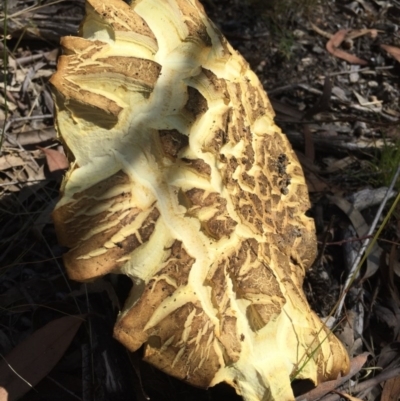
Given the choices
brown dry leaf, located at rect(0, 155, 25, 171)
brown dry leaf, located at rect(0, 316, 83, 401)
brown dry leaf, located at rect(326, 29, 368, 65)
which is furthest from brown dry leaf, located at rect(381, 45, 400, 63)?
brown dry leaf, located at rect(0, 316, 83, 401)

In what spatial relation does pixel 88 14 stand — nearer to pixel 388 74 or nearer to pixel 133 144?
pixel 133 144

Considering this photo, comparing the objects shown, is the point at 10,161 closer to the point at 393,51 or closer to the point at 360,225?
the point at 360,225

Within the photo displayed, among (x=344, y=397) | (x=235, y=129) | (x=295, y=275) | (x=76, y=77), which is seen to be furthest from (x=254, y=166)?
(x=344, y=397)

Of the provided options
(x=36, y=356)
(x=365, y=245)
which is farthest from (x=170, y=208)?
(x=365, y=245)

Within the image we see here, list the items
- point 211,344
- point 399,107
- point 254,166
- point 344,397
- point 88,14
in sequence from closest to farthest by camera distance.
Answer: point 211,344 → point 88,14 → point 254,166 → point 344,397 → point 399,107

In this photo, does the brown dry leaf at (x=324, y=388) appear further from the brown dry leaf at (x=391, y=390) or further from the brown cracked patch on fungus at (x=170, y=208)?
the brown cracked patch on fungus at (x=170, y=208)

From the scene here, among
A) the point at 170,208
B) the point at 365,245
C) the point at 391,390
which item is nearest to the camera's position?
the point at 170,208
